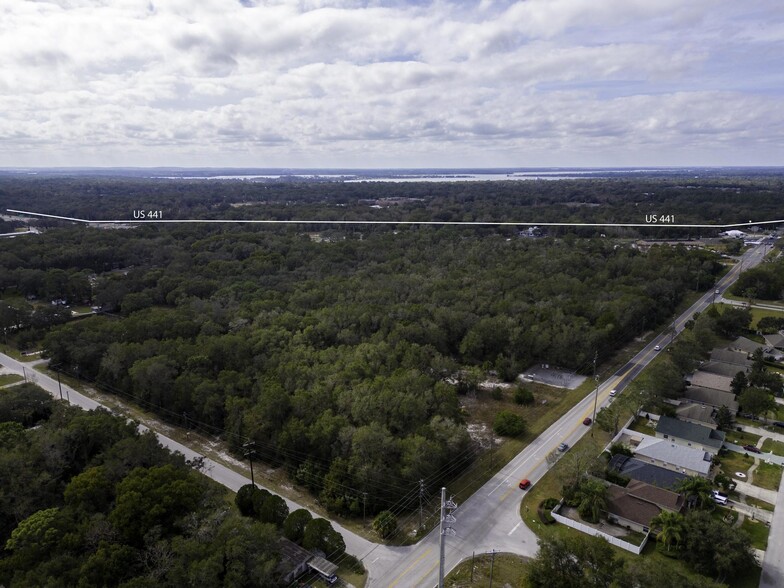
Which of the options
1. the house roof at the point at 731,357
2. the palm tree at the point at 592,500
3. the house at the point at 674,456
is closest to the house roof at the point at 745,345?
the house roof at the point at 731,357

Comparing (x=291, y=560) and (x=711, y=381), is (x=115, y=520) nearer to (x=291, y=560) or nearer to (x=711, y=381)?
(x=291, y=560)

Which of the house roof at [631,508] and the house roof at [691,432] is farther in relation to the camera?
the house roof at [691,432]

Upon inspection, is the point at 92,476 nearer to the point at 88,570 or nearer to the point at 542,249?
the point at 88,570

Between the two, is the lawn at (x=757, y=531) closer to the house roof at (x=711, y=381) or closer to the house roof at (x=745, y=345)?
the house roof at (x=711, y=381)

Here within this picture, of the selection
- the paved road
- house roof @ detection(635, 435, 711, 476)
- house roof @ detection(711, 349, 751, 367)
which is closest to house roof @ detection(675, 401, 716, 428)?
house roof @ detection(635, 435, 711, 476)

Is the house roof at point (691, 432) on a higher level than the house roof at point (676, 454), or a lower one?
higher

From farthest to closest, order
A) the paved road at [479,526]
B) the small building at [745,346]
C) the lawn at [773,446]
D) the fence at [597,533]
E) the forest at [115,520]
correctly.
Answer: the small building at [745,346] → the lawn at [773,446] → the fence at [597,533] → the paved road at [479,526] → the forest at [115,520]

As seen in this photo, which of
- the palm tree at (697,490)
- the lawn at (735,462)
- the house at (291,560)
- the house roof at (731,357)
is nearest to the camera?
the house at (291,560)

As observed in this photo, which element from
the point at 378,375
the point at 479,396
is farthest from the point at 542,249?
the point at 378,375
